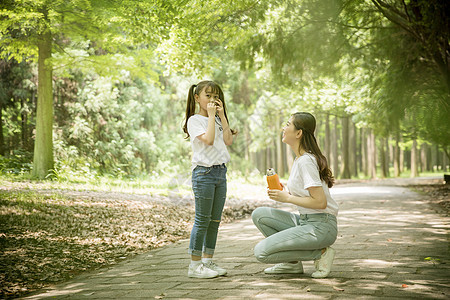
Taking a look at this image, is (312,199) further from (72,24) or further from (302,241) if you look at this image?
(72,24)

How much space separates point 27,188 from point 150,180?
8880 millimetres

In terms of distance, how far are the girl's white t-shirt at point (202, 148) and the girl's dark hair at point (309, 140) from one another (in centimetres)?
72

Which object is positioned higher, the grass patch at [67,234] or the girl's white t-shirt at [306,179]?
the girl's white t-shirt at [306,179]

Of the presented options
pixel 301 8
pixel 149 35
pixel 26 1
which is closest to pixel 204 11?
pixel 149 35

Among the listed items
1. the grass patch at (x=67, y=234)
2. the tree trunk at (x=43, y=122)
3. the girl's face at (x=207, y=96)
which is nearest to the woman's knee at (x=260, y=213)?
the girl's face at (x=207, y=96)

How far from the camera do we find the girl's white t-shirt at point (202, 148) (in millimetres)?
3914

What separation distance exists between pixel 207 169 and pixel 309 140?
96cm

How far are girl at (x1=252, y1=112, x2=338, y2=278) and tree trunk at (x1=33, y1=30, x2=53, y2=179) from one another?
5.96 m

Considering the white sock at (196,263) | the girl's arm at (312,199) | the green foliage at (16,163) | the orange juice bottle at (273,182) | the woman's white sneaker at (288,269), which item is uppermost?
the green foliage at (16,163)

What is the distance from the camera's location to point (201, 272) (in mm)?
3988

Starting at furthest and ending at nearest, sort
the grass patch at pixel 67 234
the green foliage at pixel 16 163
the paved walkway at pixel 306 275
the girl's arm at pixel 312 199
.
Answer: the green foliage at pixel 16 163, the grass patch at pixel 67 234, the girl's arm at pixel 312 199, the paved walkway at pixel 306 275

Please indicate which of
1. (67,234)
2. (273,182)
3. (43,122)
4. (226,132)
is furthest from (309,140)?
(43,122)

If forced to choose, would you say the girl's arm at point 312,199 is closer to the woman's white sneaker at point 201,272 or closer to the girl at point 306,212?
the girl at point 306,212

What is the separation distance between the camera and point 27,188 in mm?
7340
